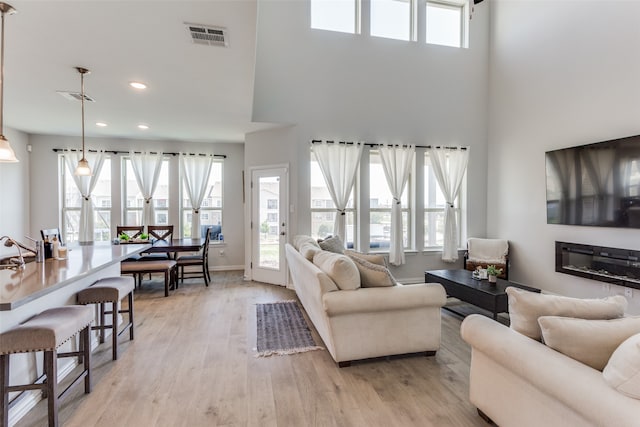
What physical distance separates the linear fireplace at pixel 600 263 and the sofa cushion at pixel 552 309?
111 inches

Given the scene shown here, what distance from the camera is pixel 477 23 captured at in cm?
614

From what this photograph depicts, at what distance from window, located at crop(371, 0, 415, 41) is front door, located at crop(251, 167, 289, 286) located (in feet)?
10.3

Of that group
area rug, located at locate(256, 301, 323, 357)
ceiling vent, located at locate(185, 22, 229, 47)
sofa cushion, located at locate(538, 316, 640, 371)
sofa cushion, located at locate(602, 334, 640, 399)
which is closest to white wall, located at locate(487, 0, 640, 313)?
sofa cushion, located at locate(538, 316, 640, 371)

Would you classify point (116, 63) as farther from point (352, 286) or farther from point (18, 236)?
point (18, 236)

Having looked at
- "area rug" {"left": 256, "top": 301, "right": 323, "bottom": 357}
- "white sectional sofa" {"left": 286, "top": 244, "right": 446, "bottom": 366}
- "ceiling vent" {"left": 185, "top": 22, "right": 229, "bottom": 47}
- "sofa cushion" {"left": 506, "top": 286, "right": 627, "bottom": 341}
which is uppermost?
"ceiling vent" {"left": 185, "top": 22, "right": 229, "bottom": 47}

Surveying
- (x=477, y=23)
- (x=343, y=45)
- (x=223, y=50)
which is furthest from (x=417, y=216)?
(x=223, y=50)

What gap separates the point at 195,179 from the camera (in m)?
6.52

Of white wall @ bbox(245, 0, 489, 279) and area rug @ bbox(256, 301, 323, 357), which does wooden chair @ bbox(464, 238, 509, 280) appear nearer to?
white wall @ bbox(245, 0, 489, 279)

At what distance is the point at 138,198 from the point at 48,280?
4906mm

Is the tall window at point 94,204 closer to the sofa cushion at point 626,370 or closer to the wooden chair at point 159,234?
the wooden chair at point 159,234

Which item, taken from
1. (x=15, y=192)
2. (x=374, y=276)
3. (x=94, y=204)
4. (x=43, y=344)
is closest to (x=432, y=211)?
(x=374, y=276)

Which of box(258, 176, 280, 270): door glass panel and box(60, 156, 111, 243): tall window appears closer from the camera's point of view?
box(258, 176, 280, 270): door glass panel

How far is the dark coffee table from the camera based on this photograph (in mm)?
3453

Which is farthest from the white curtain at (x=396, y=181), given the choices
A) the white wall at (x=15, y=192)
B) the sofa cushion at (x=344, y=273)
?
the white wall at (x=15, y=192)
